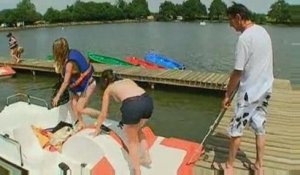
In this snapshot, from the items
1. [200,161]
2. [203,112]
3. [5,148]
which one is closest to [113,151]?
[200,161]

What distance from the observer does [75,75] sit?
6.53m

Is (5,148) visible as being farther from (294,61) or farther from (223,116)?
(294,61)

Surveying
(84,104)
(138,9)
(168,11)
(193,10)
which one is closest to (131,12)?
(138,9)

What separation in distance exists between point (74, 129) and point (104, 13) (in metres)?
128

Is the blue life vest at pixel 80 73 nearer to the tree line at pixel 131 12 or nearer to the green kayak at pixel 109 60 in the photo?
the green kayak at pixel 109 60

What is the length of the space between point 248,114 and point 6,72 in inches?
719

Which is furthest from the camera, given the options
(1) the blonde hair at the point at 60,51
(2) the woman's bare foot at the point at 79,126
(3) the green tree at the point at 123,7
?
(3) the green tree at the point at 123,7

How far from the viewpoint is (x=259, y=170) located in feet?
17.4

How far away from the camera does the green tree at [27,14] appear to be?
9938cm

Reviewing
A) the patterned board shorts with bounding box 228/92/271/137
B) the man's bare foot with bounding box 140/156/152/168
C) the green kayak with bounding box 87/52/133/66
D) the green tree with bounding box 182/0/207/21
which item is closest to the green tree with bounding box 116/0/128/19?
the green tree with bounding box 182/0/207/21

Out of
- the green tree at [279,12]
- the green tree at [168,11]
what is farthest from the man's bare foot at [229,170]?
the green tree at [168,11]

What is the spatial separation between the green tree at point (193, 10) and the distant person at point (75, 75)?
495 ft

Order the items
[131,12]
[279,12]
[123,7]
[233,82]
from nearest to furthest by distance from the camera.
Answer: [233,82]
[279,12]
[131,12]
[123,7]

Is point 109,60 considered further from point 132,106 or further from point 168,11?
point 168,11
